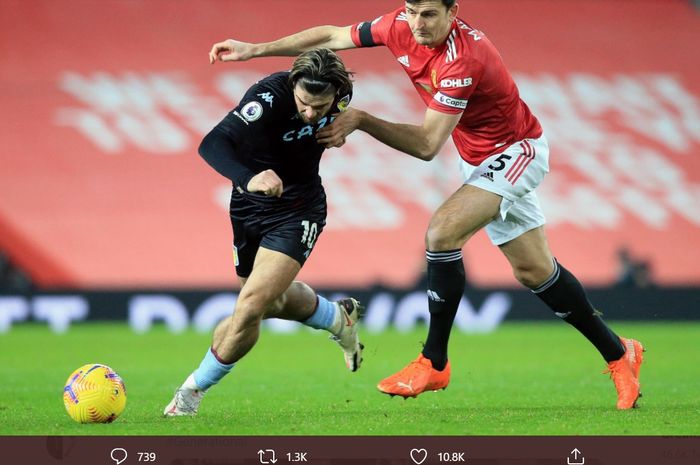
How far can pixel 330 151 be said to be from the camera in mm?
20750

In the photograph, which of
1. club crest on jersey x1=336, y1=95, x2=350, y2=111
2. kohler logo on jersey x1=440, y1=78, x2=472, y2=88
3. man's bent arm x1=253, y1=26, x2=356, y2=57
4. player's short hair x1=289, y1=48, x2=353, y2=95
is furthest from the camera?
man's bent arm x1=253, y1=26, x2=356, y2=57

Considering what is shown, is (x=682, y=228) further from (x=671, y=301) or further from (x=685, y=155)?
(x=671, y=301)

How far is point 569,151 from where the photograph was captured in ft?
69.3

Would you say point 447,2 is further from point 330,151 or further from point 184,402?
point 330,151

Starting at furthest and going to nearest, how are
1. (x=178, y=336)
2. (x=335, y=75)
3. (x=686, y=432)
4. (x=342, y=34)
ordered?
(x=178, y=336), (x=342, y=34), (x=335, y=75), (x=686, y=432)

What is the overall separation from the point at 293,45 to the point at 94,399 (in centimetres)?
263

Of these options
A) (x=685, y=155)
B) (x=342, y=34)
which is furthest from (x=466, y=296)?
(x=342, y=34)

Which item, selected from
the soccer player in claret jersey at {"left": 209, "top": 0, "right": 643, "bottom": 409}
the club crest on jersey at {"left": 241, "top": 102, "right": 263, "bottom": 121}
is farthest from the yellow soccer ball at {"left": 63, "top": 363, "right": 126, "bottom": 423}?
the club crest on jersey at {"left": 241, "top": 102, "right": 263, "bottom": 121}

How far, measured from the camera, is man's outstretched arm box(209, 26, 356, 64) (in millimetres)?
6871

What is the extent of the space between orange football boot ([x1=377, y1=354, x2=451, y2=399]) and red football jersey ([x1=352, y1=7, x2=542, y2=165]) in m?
1.33

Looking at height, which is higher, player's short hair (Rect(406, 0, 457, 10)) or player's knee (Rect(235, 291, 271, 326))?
player's short hair (Rect(406, 0, 457, 10))
